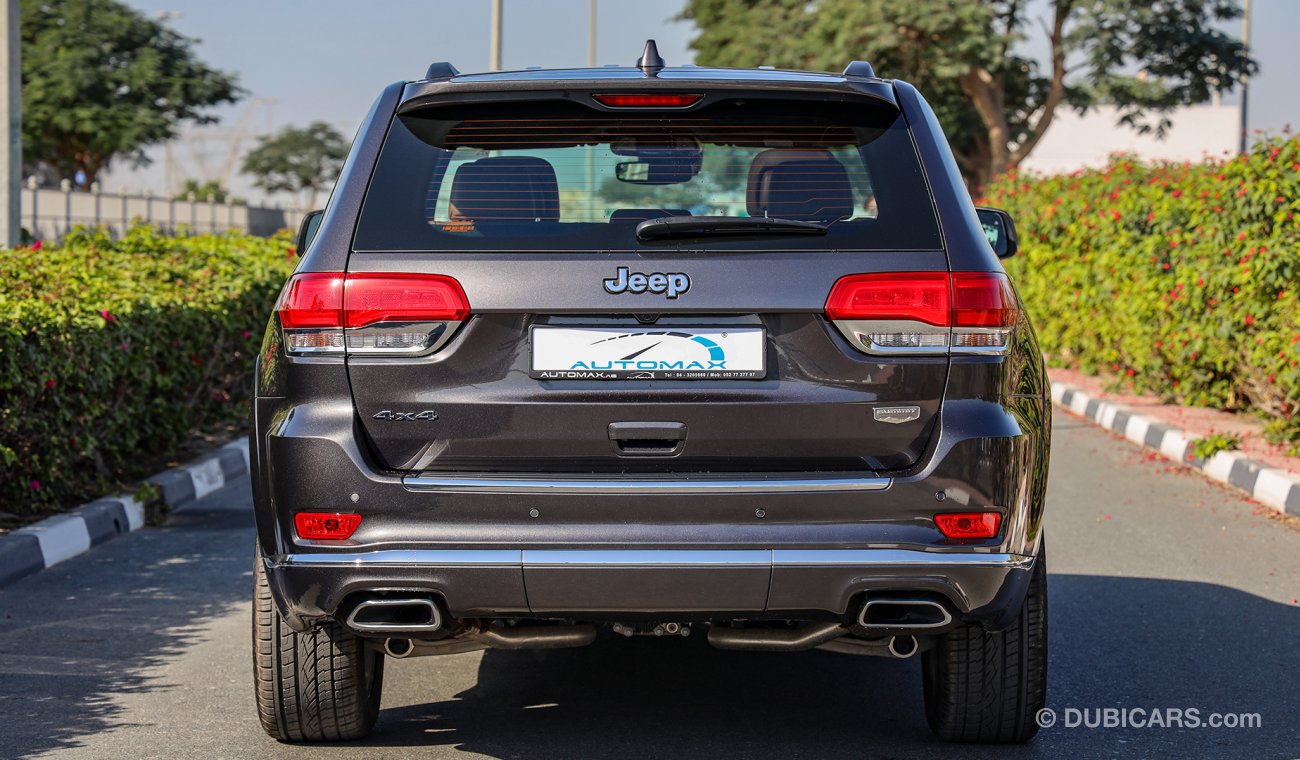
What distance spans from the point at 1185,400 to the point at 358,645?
9428 mm

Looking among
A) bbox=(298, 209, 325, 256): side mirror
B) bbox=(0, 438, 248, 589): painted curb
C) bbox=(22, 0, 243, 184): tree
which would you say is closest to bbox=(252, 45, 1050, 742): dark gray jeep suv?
bbox=(298, 209, 325, 256): side mirror

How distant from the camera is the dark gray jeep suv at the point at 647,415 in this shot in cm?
347

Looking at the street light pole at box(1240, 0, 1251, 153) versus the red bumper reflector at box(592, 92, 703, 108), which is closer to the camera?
the red bumper reflector at box(592, 92, 703, 108)

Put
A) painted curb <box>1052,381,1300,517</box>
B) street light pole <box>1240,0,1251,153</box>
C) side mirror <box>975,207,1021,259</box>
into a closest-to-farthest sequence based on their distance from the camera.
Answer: side mirror <box>975,207,1021,259</box>
painted curb <box>1052,381,1300,517</box>
street light pole <box>1240,0,1251,153</box>

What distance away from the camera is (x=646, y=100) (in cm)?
379

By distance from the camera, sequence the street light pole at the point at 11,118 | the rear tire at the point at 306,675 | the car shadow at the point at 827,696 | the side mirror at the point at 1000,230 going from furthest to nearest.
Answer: the street light pole at the point at 11,118 < the side mirror at the point at 1000,230 < the car shadow at the point at 827,696 < the rear tire at the point at 306,675

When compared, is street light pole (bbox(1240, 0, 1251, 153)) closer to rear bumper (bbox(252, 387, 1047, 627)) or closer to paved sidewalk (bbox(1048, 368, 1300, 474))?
paved sidewalk (bbox(1048, 368, 1300, 474))

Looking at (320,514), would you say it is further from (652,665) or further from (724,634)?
(652,665)

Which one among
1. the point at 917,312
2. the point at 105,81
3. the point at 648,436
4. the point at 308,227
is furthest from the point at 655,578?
the point at 105,81

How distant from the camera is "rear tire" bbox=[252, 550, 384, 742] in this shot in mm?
4020

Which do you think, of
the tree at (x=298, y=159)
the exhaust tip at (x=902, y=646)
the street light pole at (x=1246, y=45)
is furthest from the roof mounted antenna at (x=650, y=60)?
the tree at (x=298, y=159)

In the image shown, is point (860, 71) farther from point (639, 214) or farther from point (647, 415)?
point (647, 415)

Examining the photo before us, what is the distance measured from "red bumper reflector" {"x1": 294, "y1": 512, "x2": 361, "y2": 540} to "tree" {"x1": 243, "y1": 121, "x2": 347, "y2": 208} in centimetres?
11177

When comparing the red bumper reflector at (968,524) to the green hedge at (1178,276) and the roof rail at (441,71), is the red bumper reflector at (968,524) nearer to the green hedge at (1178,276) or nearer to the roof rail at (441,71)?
the roof rail at (441,71)
